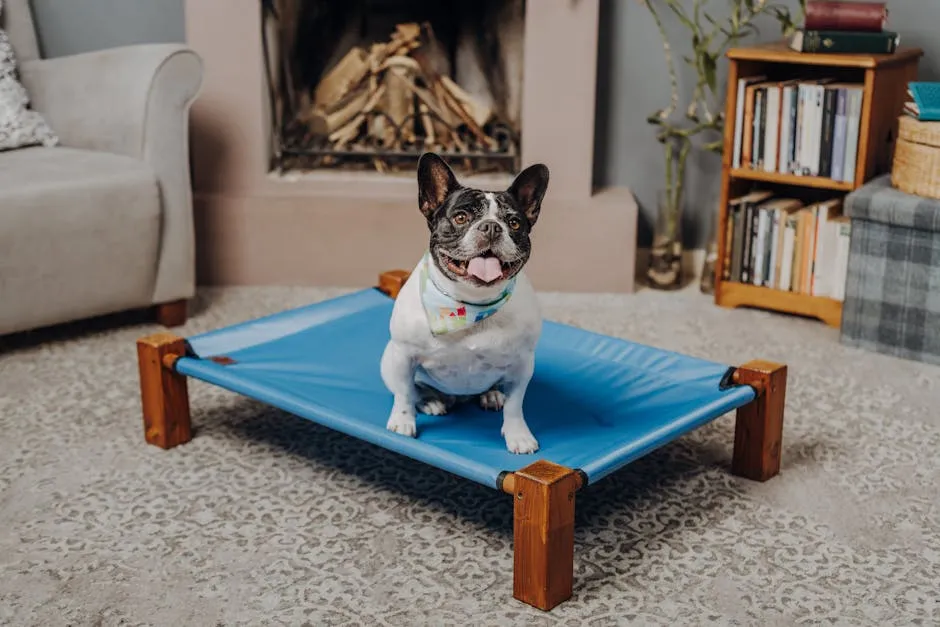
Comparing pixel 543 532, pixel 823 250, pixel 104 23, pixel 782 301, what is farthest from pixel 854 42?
pixel 104 23

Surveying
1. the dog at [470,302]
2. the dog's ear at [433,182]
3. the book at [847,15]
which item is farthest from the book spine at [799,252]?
the dog's ear at [433,182]

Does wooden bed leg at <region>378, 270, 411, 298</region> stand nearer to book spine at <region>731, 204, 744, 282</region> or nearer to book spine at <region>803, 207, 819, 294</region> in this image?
book spine at <region>731, 204, 744, 282</region>

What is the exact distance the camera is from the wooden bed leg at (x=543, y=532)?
1634 millimetres

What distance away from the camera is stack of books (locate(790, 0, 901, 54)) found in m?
2.88

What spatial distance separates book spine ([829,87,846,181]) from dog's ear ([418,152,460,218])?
1.50 meters

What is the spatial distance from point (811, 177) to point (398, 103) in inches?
47.6

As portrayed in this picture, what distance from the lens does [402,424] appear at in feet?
6.26

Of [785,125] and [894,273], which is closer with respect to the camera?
[894,273]

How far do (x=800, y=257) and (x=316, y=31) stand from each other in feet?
5.15

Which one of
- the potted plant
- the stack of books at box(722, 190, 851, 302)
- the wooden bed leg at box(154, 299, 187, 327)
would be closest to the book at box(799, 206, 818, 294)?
the stack of books at box(722, 190, 851, 302)

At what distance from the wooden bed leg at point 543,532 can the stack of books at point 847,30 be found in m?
1.69

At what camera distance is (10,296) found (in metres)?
2.68

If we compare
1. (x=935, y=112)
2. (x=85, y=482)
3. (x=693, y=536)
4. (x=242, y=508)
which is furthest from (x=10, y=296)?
(x=935, y=112)

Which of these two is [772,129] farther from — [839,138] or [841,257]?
[841,257]
